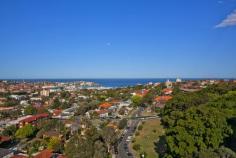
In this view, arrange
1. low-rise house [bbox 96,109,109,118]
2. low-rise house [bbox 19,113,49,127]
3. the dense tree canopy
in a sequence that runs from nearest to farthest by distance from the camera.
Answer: the dense tree canopy, low-rise house [bbox 19,113,49,127], low-rise house [bbox 96,109,109,118]

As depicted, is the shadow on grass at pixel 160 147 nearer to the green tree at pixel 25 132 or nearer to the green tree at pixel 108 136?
the green tree at pixel 108 136

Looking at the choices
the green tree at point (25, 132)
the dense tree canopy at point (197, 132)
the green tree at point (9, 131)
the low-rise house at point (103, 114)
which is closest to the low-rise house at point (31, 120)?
the green tree at point (9, 131)

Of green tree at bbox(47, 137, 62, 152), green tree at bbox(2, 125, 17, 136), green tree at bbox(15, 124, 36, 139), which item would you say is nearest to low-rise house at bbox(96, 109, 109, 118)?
green tree at bbox(15, 124, 36, 139)

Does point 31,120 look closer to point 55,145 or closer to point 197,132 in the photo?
point 55,145

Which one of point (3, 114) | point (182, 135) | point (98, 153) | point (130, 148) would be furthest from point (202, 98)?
point (3, 114)

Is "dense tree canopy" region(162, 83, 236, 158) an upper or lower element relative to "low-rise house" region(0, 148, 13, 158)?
upper

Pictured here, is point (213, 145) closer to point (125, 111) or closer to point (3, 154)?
point (3, 154)

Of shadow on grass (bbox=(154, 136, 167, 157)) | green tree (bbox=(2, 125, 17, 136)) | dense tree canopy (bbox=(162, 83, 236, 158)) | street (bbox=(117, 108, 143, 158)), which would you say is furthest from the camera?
green tree (bbox=(2, 125, 17, 136))

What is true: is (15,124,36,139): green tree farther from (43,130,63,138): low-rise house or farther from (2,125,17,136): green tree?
(43,130,63,138): low-rise house
